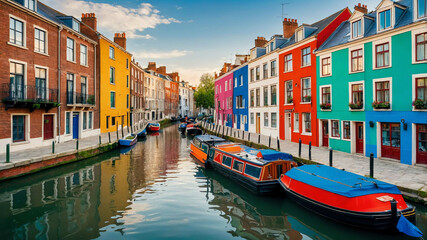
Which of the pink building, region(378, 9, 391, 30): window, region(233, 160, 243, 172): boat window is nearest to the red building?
region(378, 9, 391, 30): window

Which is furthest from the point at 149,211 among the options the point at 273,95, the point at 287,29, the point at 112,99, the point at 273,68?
the point at 112,99

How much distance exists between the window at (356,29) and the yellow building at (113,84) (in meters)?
24.1

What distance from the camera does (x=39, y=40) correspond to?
1814 cm

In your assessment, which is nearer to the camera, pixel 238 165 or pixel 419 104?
pixel 419 104

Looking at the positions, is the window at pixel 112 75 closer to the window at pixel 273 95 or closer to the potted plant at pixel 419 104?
the window at pixel 273 95

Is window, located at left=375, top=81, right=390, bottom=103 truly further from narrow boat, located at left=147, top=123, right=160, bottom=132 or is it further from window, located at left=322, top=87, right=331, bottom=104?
narrow boat, located at left=147, top=123, right=160, bottom=132

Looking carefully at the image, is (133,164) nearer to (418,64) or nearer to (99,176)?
(99,176)

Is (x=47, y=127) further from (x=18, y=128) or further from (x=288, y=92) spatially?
(x=288, y=92)

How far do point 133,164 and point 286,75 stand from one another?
15553mm

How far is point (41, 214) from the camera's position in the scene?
8789 millimetres

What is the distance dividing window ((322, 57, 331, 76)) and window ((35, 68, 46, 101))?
20.6 metres

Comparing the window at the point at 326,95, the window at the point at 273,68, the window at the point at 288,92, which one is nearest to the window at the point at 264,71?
the window at the point at 273,68

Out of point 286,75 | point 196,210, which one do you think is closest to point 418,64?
point 286,75

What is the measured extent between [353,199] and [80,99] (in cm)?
2303
